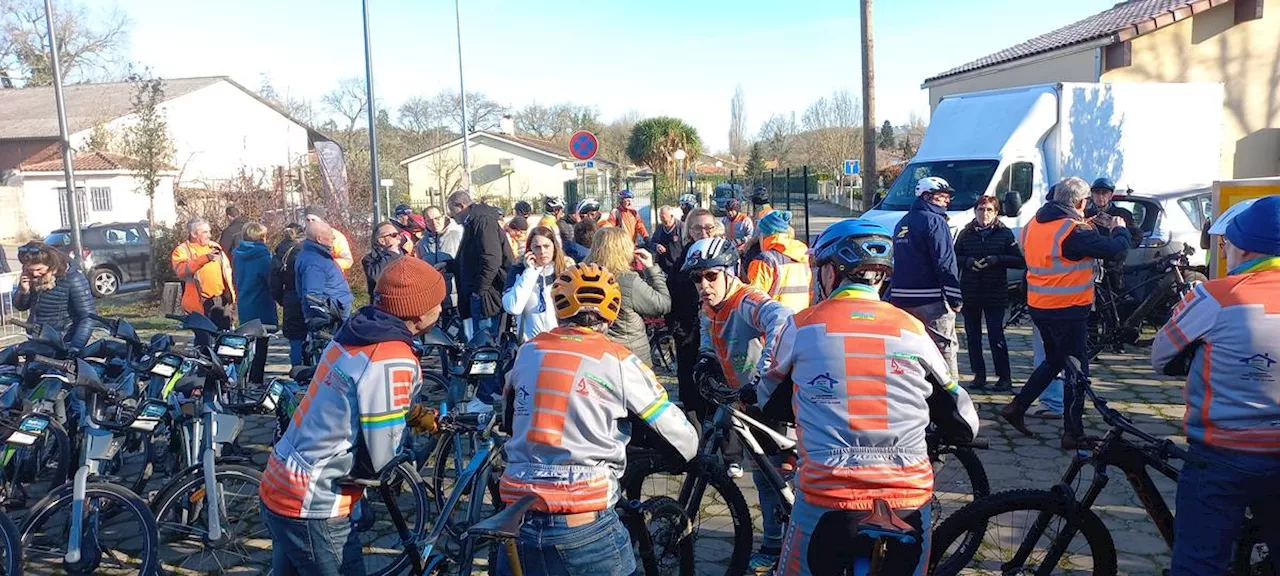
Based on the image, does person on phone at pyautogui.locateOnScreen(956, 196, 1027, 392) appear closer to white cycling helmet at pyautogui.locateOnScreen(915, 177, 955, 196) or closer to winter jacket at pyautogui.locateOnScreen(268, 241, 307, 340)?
white cycling helmet at pyautogui.locateOnScreen(915, 177, 955, 196)

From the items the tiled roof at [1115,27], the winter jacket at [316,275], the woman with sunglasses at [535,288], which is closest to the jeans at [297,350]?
the winter jacket at [316,275]

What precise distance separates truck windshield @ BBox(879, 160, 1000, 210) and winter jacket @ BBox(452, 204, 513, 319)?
249 inches

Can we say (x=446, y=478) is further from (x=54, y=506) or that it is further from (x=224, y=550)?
(x=54, y=506)

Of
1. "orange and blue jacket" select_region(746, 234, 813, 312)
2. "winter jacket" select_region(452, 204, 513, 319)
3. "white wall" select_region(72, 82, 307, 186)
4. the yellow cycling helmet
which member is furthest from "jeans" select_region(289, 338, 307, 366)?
"white wall" select_region(72, 82, 307, 186)

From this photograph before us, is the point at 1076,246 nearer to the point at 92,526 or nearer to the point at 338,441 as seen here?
the point at 338,441

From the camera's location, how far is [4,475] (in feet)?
17.8

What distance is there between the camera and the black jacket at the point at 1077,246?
19.6 ft

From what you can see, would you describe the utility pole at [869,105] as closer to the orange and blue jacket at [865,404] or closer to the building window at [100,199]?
the orange and blue jacket at [865,404]

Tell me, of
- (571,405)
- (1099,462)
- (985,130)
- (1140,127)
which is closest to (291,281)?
(571,405)

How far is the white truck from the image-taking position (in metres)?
12.1

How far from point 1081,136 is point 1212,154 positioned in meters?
3.21

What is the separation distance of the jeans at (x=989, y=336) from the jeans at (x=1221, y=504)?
476 cm

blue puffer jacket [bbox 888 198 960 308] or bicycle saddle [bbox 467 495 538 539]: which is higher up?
blue puffer jacket [bbox 888 198 960 308]

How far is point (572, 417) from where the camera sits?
110 inches
